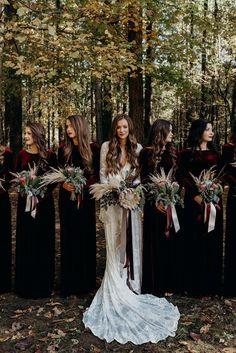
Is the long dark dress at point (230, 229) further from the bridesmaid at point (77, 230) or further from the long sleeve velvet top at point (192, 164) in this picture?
the bridesmaid at point (77, 230)

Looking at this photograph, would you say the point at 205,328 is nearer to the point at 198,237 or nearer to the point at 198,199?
the point at 198,237

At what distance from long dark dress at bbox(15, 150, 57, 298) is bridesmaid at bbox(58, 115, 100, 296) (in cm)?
19

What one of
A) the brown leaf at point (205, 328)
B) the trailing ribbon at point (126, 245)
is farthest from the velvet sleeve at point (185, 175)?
the brown leaf at point (205, 328)

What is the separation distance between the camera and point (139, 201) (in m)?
5.39

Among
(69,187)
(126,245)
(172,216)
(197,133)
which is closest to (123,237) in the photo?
(126,245)

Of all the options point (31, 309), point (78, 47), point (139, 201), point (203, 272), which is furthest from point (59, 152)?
point (78, 47)

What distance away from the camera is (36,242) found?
5.95m

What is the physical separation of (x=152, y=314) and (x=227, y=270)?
145 cm

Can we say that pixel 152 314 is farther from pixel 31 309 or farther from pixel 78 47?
pixel 78 47

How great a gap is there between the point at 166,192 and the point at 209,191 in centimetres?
60

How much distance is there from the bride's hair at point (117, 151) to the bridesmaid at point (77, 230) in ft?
1.21

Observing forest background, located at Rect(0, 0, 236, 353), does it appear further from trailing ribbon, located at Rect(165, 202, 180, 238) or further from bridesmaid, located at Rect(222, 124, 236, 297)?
trailing ribbon, located at Rect(165, 202, 180, 238)

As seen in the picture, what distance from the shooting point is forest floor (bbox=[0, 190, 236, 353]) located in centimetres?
455

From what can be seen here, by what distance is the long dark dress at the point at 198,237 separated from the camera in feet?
19.0
